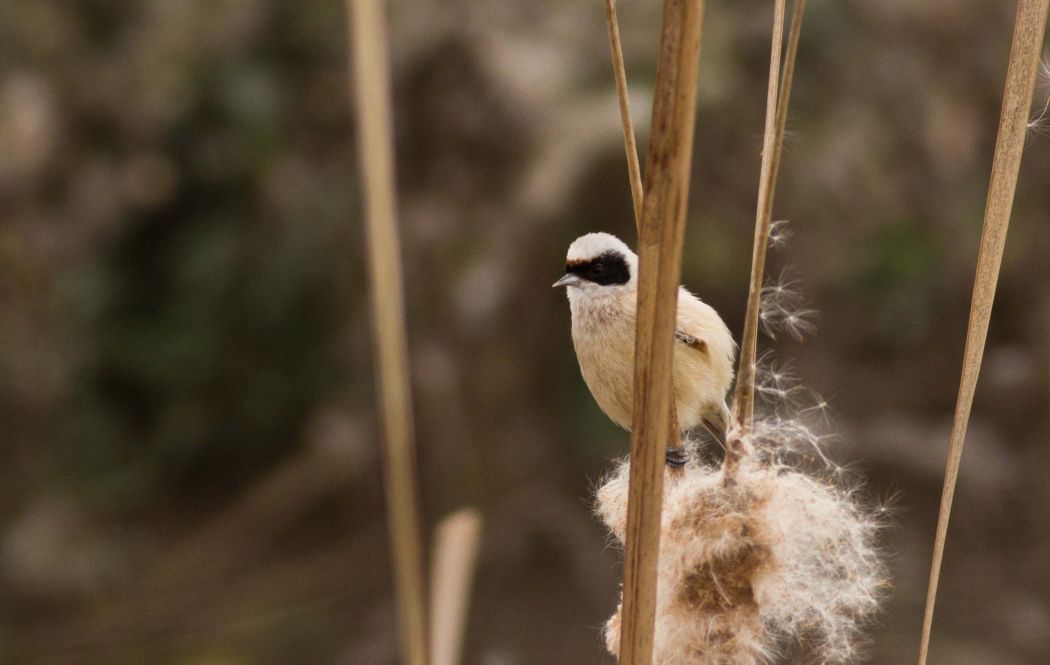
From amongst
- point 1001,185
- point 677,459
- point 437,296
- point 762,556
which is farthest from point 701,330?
point 437,296

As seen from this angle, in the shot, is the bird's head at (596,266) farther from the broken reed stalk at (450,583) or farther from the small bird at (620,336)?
the broken reed stalk at (450,583)

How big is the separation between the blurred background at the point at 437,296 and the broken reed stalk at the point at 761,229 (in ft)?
7.60

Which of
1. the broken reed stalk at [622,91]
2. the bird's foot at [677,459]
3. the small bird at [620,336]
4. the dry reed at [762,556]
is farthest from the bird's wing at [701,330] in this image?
the broken reed stalk at [622,91]

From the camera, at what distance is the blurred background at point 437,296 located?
342cm

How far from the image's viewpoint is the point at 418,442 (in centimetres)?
365

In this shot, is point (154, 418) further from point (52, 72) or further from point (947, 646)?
point (947, 646)

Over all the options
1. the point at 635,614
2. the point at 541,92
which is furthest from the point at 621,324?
the point at 541,92

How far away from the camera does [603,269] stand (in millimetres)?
1491

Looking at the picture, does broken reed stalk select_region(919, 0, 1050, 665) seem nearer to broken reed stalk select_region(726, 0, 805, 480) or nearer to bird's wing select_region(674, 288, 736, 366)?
broken reed stalk select_region(726, 0, 805, 480)

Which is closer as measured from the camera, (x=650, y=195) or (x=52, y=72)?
(x=650, y=195)

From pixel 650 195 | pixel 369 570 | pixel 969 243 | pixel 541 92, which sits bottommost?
pixel 369 570

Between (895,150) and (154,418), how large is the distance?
2829 mm

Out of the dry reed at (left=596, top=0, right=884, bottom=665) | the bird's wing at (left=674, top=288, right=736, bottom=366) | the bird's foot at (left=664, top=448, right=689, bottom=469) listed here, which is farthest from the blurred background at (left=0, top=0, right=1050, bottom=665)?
the dry reed at (left=596, top=0, right=884, bottom=665)

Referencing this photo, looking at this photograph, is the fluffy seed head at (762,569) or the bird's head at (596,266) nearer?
the fluffy seed head at (762,569)
